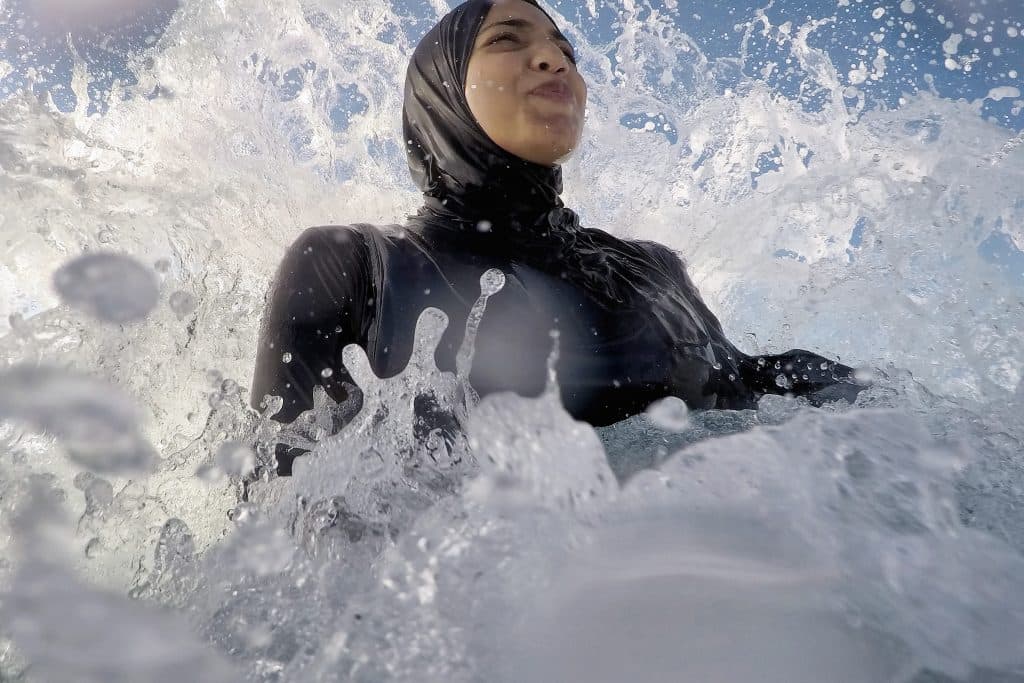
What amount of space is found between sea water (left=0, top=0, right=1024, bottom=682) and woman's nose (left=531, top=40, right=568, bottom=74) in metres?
0.70

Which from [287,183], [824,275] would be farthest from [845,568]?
[287,183]

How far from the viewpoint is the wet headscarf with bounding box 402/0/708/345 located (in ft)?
5.80

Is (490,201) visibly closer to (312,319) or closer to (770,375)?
(312,319)

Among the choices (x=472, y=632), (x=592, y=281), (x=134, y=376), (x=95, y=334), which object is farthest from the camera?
(x=592, y=281)

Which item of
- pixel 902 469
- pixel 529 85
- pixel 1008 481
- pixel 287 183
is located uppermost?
pixel 529 85

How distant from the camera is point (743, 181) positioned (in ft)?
9.89

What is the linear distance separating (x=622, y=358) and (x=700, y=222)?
1.58 metres

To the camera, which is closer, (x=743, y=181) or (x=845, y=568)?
(x=845, y=568)

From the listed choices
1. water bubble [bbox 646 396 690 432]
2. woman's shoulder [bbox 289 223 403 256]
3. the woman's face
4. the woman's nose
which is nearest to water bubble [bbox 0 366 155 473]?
woman's shoulder [bbox 289 223 403 256]

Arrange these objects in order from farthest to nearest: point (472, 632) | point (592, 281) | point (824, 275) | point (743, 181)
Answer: point (743, 181), point (824, 275), point (592, 281), point (472, 632)

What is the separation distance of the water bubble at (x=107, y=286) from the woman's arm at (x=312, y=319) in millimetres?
234

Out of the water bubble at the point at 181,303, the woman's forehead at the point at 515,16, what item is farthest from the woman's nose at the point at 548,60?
the water bubble at the point at 181,303

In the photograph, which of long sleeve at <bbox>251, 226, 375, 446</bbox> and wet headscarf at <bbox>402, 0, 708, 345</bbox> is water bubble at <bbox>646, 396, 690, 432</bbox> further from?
long sleeve at <bbox>251, 226, 375, 446</bbox>

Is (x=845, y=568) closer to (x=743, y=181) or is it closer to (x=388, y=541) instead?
(x=388, y=541)
